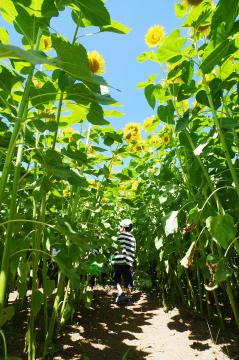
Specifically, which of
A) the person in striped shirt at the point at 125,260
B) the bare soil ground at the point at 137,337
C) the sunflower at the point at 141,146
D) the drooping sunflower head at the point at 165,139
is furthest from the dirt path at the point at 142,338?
the sunflower at the point at 141,146

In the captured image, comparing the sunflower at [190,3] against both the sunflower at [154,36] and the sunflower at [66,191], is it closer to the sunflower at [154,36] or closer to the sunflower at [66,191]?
the sunflower at [154,36]

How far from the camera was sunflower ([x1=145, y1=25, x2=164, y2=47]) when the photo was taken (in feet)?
8.21

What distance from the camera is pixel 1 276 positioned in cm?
119

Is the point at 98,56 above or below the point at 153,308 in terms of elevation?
above

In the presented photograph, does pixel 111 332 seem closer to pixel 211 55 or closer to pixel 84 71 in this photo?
pixel 211 55

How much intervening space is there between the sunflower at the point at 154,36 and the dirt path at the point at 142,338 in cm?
222

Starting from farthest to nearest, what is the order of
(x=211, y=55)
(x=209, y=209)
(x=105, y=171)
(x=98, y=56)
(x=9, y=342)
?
(x=105, y=171) < (x=9, y=342) < (x=98, y=56) < (x=209, y=209) < (x=211, y=55)

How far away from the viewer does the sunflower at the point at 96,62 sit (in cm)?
223

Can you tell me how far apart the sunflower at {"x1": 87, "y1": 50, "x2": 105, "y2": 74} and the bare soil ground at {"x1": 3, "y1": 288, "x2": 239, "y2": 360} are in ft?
6.22

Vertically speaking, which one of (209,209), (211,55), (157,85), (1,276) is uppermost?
(157,85)

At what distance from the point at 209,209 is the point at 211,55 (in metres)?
0.97

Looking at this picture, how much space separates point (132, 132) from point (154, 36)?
1.47 meters

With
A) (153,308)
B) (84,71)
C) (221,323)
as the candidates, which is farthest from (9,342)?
(84,71)

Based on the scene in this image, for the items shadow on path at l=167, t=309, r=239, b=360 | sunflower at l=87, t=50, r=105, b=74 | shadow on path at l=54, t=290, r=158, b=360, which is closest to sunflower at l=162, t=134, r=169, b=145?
sunflower at l=87, t=50, r=105, b=74
